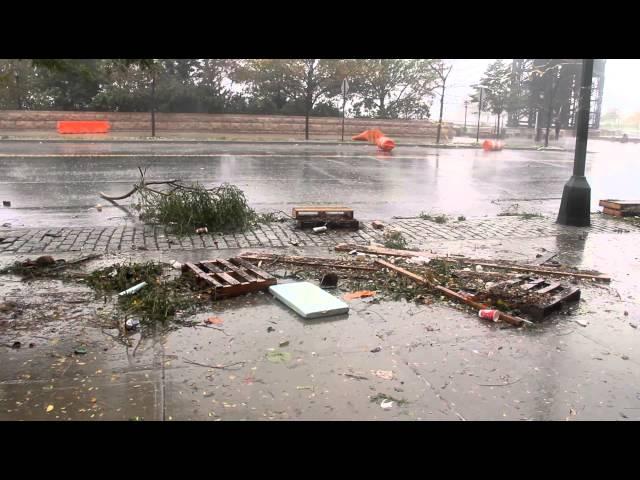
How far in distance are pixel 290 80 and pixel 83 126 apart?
45.5ft

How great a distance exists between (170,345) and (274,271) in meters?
2.10

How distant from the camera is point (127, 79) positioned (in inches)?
1315

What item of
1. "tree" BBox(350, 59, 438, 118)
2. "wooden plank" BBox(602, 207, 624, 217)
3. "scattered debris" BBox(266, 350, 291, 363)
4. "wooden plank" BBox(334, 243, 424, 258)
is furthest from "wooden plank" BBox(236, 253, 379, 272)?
→ "tree" BBox(350, 59, 438, 118)

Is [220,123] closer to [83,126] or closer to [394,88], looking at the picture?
[83,126]

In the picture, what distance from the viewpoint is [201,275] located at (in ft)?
18.1

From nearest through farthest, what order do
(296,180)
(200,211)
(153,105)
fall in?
(200,211) → (296,180) → (153,105)

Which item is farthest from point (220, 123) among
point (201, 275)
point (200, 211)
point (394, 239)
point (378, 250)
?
point (201, 275)

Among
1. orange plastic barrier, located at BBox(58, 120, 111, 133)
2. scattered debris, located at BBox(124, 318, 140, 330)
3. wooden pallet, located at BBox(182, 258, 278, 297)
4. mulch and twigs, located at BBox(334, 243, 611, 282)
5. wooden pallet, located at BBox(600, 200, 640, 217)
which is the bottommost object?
scattered debris, located at BBox(124, 318, 140, 330)

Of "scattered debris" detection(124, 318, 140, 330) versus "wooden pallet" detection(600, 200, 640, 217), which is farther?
"wooden pallet" detection(600, 200, 640, 217)

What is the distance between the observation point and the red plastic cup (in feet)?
15.8

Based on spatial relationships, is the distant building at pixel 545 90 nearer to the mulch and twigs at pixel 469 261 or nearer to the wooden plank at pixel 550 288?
the mulch and twigs at pixel 469 261

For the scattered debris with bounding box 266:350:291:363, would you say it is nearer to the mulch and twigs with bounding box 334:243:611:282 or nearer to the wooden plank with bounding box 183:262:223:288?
the wooden plank with bounding box 183:262:223:288

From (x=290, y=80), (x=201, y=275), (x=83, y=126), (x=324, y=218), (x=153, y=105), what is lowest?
(x=201, y=275)

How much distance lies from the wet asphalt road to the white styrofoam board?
14.8ft
